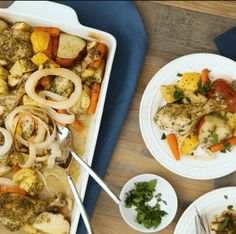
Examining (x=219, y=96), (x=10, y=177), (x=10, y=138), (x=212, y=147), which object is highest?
(x=219, y=96)

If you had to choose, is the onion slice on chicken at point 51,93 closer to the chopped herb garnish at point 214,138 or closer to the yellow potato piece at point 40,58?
the yellow potato piece at point 40,58

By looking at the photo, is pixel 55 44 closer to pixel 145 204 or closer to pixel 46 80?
pixel 46 80

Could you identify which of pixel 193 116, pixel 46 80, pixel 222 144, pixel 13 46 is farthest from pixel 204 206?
pixel 13 46

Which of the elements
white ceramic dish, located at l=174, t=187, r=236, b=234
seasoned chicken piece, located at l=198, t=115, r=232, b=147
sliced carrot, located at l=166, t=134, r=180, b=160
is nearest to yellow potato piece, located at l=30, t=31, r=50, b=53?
sliced carrot, located at l=166, t=134, r=180, b=160

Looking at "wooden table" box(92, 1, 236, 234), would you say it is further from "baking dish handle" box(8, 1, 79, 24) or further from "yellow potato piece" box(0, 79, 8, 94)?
"yellow potato piece" box(0, 79, 8, 94)

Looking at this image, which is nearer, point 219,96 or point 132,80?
point 219,96

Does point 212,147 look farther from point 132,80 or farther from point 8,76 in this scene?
point 8,76

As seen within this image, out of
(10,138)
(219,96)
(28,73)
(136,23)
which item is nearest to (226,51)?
(219,96)

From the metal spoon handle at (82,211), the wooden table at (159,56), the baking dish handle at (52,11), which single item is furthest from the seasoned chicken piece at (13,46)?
the metal spoon handle at (82,211)
